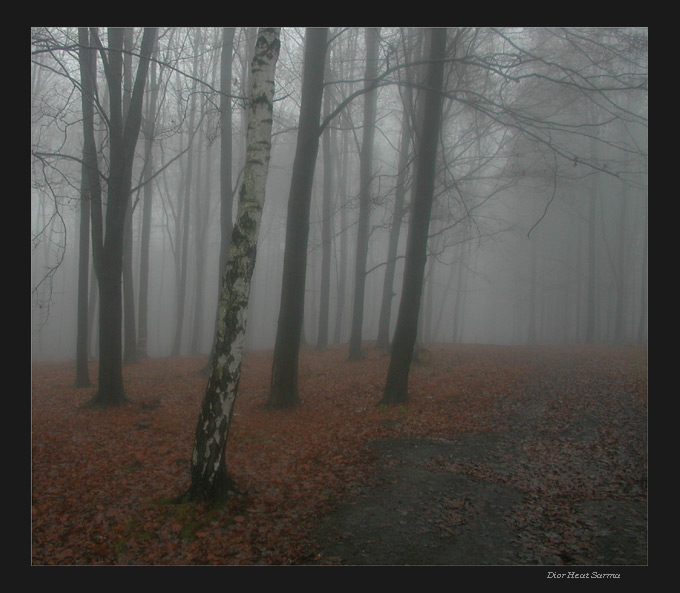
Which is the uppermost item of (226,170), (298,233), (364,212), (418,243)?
(226,170)

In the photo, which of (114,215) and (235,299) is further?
(114,215)

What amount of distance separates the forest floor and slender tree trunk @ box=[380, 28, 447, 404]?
30.4 inches

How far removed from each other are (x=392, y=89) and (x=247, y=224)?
1597cm

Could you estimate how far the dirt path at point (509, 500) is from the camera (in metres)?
4.58

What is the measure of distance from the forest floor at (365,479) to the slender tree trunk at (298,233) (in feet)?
2.34

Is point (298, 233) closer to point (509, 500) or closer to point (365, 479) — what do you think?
point (365, 479)

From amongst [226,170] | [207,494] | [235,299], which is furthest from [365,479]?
[226,170]

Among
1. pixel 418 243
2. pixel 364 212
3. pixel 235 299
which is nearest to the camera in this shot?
pixel 235 299

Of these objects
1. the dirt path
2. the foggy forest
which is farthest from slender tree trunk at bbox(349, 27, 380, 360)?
the dirt path

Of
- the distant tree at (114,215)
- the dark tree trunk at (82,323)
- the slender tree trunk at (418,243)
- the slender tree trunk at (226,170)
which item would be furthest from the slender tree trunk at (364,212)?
the dark tree trunk at (82,323)

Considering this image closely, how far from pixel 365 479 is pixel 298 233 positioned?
5.04 metres

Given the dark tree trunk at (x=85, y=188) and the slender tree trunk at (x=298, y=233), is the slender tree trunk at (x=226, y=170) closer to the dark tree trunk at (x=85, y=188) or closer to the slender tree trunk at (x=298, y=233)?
the dark tree trunk at (x=85, y=188)

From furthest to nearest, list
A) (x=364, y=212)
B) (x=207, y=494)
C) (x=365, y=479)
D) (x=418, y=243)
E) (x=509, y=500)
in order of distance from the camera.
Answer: (x=364, y=212) < (x=418, y=243) < (x=365, y=479) < (x=509, y=500) < (x=207, y=494)

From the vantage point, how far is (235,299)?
505 cm
